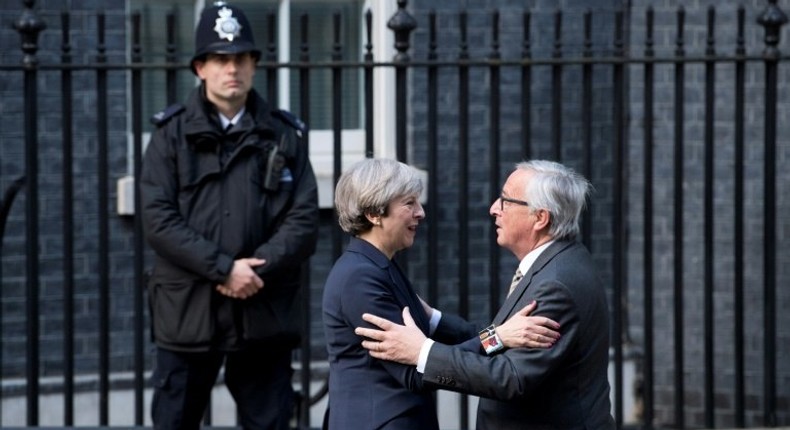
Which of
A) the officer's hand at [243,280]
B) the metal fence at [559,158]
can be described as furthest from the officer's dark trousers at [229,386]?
the metal fence at [559,158]

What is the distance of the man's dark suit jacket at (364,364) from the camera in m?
4.64

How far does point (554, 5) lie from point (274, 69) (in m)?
2.36

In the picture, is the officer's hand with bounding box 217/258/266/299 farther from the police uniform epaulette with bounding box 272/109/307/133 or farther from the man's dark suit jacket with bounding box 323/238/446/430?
the man's dark suit jacket with bounding box 323/238/446/430

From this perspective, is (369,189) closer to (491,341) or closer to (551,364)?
(491,341)

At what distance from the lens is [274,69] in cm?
705

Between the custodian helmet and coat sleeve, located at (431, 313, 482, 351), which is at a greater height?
the custodian helmet

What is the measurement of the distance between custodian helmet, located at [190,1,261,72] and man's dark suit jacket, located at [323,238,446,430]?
1.79m

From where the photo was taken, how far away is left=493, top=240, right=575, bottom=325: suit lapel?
466 centimetres

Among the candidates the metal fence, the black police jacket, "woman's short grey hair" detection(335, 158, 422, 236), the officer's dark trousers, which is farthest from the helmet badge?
"woman's short grey hair" detection(335, 158, 422, 236)

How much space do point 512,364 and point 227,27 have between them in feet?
7.51

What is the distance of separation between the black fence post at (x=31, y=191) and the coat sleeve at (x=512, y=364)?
2961mm

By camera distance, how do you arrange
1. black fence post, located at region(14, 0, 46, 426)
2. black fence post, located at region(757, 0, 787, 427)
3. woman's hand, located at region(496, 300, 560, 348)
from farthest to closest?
black fence post, located at region(757, 0, 787, 427), black fence post, located at region(14, 0, 46, 426), woman's hand, located at region(496, 300, 560, 348)

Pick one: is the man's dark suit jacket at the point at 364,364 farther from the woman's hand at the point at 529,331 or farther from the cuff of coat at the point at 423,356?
the woman's hand at the point at 529,331

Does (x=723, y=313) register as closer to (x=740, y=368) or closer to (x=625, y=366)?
(x=625, y=366)
